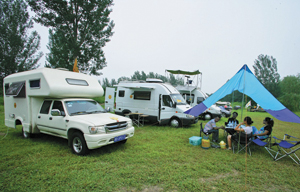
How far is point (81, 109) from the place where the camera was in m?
5.64

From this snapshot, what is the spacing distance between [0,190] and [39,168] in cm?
87

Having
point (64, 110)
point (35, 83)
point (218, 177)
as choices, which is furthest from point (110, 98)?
point (218, 177)

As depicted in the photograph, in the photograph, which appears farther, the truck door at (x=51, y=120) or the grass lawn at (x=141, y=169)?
the truck door at (x=51, y=120)

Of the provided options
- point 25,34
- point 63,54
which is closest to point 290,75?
point 63,54

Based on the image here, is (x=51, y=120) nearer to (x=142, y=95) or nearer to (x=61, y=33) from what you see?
(x=142, y=95)

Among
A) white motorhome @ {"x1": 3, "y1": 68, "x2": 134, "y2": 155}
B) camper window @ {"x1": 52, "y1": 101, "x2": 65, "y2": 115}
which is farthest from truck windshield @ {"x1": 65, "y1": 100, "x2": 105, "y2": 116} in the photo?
camper window @ {"x1": 52, "y1": 101, "x2": 65, "y2": 115}

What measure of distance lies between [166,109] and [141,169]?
5.41m

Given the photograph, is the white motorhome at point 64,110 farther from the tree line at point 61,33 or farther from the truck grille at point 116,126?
the tree line at point 61,33

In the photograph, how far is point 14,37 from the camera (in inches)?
754

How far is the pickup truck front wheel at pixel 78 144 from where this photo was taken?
187 inches

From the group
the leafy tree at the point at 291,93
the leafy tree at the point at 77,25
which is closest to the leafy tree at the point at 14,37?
the leafy tree at the point at 77,25

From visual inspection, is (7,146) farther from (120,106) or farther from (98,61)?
(98,61)

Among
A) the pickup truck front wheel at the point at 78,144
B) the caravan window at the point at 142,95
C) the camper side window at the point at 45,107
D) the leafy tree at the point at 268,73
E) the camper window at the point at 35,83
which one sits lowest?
the pickup truck front wheel at the point at 78,144

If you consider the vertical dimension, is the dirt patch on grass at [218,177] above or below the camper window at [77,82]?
below
